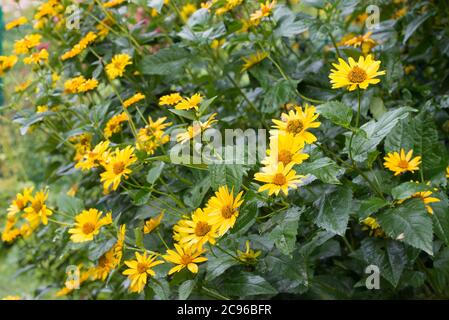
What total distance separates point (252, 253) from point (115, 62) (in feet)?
2.03

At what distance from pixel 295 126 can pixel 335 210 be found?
0.16m

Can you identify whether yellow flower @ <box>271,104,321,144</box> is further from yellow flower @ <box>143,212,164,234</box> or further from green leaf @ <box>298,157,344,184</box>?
yellow flower @ <box>143,212,164,234</box>

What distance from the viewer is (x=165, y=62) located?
146 cm

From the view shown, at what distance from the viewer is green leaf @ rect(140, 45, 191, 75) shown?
144 centimetres

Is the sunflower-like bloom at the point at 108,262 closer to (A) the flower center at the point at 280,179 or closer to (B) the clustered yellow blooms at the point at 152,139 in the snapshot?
(B) the clustered yellow blooms at the point at 152,139

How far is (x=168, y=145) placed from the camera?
4.42ft

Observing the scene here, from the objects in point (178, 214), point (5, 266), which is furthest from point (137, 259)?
point (5, 266)

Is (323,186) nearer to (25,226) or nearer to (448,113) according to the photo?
(448,113)

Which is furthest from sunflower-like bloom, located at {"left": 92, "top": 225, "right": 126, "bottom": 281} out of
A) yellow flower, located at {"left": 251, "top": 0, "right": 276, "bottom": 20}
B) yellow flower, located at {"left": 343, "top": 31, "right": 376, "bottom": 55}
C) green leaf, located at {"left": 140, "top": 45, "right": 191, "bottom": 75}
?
yellow flower, located at {"left": 343, "top": 31, "right": 376, "bottom": 55}

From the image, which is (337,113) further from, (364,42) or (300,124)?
(364,42)

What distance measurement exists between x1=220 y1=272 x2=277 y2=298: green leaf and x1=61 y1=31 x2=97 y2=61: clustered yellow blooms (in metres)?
0.76

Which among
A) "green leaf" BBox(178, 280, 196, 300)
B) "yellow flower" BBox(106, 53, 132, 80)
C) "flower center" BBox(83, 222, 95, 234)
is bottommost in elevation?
"green leaf" BBox(178, 280, 196, 300)

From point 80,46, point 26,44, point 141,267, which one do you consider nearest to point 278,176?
point 141,267

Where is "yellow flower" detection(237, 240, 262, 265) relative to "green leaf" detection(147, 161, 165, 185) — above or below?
below
